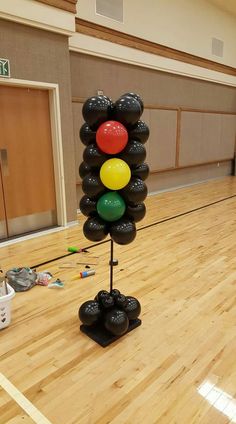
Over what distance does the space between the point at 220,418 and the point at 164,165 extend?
581cm

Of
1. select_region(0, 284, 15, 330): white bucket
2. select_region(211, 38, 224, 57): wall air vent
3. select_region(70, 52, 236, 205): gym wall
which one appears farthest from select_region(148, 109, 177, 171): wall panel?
select_region(0, 284, 15, 330): white bucket

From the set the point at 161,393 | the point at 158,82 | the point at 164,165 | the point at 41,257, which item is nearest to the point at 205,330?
the point at 161,393

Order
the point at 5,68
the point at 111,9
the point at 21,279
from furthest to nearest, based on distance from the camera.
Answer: the point at 111,9, the point at 5,68, the point at 21,279

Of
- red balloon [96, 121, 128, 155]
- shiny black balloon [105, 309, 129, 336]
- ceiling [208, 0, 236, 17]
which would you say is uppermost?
ceiling [208, 0, 236, 17]

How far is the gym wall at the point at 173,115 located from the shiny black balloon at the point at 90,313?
3.33 m

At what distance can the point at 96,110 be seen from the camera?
1884mm

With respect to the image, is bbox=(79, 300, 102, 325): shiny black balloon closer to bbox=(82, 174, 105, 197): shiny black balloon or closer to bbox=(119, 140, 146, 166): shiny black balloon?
bbox=(82, 174, 105, 197): shiny black balloon

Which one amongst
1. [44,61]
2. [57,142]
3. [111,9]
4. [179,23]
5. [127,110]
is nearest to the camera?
[127,110]

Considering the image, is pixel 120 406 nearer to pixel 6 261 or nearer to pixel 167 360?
pixel 167 360

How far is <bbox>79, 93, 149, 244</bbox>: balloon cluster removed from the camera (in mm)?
1891

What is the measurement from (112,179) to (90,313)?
98 cm

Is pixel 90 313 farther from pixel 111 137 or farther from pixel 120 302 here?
pixel 111 137

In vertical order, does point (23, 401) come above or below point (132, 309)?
below

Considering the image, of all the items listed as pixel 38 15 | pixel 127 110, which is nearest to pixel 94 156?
pixel 127 110
